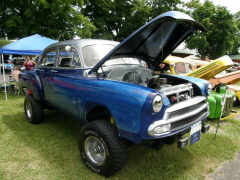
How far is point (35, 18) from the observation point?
10.9 metres

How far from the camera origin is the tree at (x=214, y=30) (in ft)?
84.9

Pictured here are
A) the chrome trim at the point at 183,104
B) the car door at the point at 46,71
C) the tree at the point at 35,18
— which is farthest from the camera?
the tree at the point at 35,18

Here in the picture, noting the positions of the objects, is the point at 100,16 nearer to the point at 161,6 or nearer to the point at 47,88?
the point at 161,6

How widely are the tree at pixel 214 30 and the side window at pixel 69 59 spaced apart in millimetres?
25567

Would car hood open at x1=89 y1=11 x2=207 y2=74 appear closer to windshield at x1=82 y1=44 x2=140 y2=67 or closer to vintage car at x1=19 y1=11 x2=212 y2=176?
vintage car at x1=19 y1=11 x2=212 y2=176

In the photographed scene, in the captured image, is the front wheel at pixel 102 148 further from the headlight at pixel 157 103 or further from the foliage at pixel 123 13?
the foliage at pixel 123 13

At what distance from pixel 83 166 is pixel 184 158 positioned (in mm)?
1662

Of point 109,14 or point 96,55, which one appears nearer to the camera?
point 96,55

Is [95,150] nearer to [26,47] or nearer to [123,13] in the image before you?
[26,47]

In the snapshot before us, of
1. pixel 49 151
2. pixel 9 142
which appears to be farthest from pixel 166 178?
pixel 9 142

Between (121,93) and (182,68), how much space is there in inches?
241

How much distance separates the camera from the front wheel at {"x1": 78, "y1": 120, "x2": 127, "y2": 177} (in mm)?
2369

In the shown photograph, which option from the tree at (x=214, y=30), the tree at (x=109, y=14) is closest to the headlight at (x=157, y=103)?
the tree at (x=109, y=14)

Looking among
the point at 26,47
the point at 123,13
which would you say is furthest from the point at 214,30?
the point at 26,47
